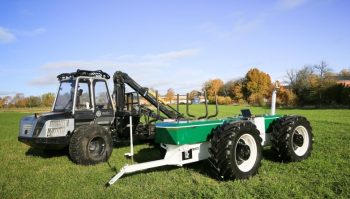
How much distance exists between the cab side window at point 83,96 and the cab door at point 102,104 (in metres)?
0.25

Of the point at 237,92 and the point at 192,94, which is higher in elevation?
the point at 237,92

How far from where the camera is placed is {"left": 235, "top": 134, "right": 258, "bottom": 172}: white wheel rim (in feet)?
25.3

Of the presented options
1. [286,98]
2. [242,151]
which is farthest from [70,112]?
[286,98]

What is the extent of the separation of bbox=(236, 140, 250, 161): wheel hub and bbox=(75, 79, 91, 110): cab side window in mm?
5427

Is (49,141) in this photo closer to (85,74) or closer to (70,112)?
(70,112)

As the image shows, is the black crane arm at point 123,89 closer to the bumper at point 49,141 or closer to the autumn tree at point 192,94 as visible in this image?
the autumn tree at point 192,94

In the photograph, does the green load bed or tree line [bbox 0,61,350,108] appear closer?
the green load bed

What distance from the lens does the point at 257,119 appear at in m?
8.66

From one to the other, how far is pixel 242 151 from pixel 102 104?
5551 mm

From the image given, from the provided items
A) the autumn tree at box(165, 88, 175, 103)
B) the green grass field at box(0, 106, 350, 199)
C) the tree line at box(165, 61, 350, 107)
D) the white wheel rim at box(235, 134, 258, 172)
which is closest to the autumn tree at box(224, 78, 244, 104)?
the tree line at box(165, 61, 350, 107)

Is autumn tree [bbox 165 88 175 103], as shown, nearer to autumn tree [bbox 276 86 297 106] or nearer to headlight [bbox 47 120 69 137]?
headlight [bbox 47 120 69 137]

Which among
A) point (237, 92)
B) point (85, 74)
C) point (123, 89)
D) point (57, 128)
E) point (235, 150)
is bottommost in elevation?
point (235, 150)

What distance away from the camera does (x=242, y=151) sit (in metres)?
7.67

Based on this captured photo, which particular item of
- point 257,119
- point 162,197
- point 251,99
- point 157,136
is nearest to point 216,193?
point 162,197
